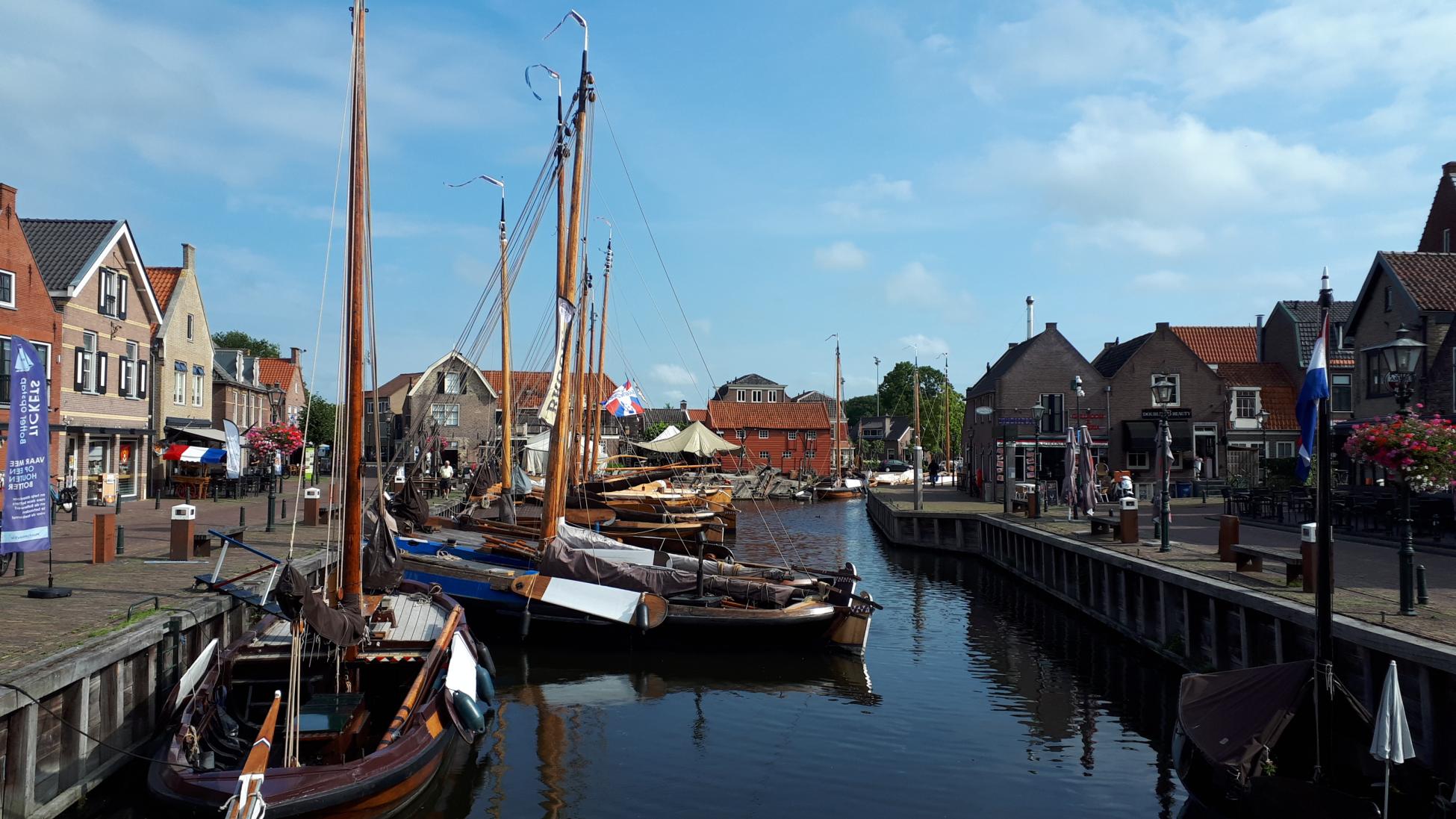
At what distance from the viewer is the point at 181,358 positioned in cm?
4141

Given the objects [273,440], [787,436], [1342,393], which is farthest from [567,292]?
[787,436]

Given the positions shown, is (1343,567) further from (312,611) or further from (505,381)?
(505,381)

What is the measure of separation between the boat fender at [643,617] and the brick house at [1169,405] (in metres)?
37.7

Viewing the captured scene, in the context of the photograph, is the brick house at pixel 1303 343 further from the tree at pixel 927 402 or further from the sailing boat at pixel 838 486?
the tree at pixel 927 402

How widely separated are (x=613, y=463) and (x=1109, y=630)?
43.6 meters

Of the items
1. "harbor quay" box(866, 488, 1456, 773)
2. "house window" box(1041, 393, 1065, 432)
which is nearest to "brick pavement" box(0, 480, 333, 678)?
"harbor quay" box(866, 488, 1456, 773)

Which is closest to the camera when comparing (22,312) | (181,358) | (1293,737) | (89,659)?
(1293,737)

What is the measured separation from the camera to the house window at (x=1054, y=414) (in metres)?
49.5

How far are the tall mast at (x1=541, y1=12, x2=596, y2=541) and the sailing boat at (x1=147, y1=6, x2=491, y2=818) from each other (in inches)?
256

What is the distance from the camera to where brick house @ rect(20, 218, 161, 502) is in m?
32.4

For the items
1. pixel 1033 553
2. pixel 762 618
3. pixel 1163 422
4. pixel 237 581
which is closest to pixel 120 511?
pixel 237 581

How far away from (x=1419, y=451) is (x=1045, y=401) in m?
34.2

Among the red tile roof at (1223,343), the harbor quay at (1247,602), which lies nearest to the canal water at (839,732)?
the harbor quay at (1247,602)

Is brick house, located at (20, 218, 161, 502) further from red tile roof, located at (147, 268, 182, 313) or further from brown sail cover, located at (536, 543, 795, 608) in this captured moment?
brown sail cover, located at (536, 543, 795, 608)
